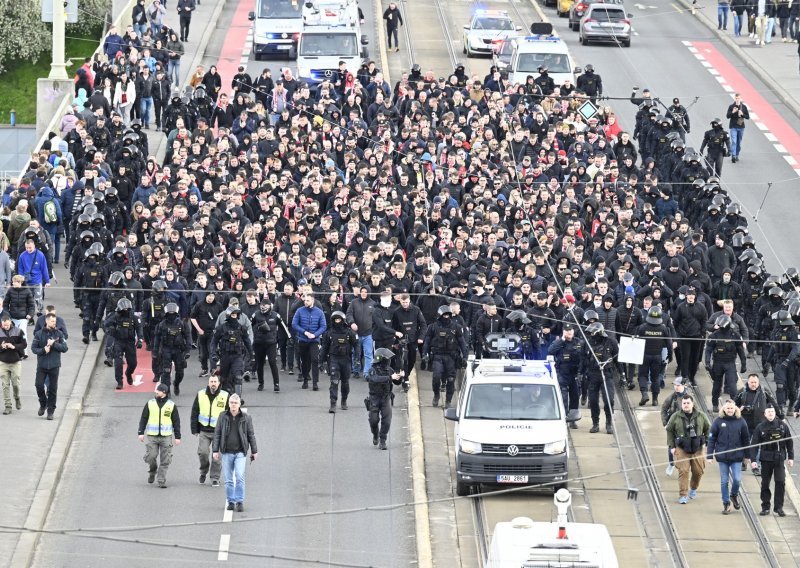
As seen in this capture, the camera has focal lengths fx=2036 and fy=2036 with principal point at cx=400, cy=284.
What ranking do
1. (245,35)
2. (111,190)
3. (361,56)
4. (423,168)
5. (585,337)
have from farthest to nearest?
(245,35), (361,56), (423,168), (111,190), (585,337)

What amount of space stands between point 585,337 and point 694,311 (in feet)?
8.50

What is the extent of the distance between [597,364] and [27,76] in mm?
40434

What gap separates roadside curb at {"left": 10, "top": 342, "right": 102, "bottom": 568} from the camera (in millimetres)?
25438

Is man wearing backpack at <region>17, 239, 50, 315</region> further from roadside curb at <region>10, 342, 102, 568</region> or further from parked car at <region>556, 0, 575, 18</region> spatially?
parked car at <region>556, 0, 575, 18</region>

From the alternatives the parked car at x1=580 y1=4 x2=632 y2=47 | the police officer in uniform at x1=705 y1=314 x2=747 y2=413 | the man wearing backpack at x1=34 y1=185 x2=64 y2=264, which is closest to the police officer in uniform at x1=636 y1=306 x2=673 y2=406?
the police officer in uniform at x1=705 y1=314 x2=747 y2=413

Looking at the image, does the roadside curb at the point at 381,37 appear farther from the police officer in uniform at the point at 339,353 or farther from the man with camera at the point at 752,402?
the man with camera at the point at 752,402

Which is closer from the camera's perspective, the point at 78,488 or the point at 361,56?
the point at 78,488

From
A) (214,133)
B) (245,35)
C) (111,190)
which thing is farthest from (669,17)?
(111,190)

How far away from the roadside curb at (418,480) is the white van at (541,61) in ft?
59.3

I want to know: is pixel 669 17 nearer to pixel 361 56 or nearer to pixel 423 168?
pixel 361 56

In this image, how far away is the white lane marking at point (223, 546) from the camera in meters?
25.6

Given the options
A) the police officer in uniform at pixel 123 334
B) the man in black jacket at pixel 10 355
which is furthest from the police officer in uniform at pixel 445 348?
the man in black jacket at pixel 10 355

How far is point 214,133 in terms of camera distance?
41.7 m

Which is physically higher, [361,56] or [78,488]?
[361,56]
